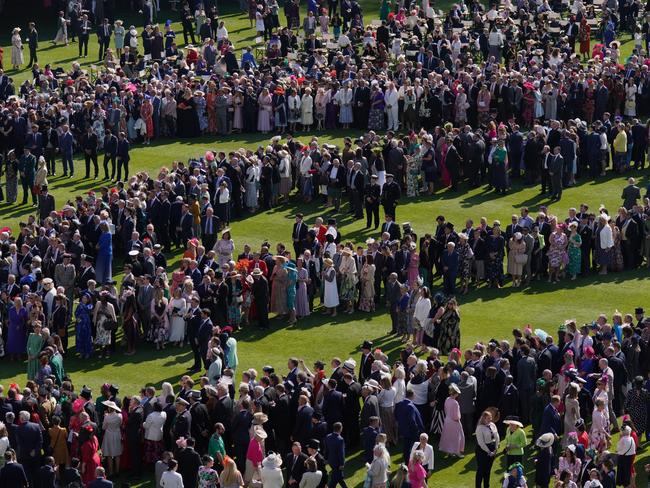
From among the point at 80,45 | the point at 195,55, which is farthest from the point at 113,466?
the point at 80,45

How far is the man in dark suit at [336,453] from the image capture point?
2714cm

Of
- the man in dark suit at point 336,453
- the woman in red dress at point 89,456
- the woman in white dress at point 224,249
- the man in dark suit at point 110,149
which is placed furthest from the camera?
the man in dark suit at point 110,149

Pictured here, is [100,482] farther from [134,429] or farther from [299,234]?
[299,234]

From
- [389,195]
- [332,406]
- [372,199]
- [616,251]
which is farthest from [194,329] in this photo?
[616,251]

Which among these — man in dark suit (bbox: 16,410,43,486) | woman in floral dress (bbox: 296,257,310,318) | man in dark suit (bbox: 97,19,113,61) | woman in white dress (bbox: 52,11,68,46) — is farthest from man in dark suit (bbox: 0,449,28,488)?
woman in white dress (bbox: 52,11,68,46)

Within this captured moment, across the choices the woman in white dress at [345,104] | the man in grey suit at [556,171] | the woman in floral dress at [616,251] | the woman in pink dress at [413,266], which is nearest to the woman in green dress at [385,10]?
the woman in white dress at [345,104]

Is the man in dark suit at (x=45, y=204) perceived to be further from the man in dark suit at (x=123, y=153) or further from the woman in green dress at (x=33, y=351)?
the woman in green dress at (x=33, y=351)

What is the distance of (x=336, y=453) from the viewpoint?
2717cm

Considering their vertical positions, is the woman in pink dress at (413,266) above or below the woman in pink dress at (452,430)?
above

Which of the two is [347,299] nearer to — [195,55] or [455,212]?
[455,212]

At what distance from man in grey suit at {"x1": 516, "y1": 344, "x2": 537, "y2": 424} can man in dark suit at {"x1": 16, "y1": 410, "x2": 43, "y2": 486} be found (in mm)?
8824

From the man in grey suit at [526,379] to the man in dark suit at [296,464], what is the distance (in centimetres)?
494

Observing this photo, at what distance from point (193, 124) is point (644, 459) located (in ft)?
72.5

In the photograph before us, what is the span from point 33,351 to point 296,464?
7727mm
